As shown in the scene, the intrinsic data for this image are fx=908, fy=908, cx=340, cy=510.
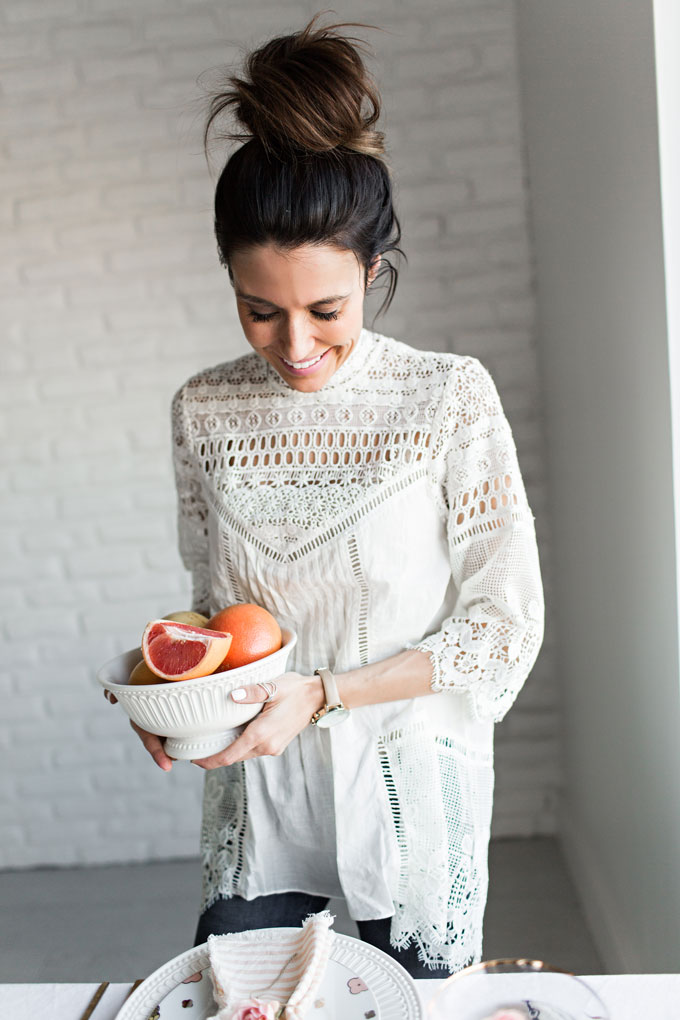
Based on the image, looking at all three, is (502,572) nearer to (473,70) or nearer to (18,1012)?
(18,1012)

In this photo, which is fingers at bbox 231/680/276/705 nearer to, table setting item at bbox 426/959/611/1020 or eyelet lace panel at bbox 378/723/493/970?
eyelet lace panel at bbox 378/723/493/970

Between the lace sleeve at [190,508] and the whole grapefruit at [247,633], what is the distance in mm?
428

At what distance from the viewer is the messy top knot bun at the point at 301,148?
1179 millimetres

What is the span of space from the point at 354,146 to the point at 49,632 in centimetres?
209

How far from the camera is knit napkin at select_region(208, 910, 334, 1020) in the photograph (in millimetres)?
812

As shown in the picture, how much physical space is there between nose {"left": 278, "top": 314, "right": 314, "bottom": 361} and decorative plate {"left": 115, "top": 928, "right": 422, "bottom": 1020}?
2.37 feet

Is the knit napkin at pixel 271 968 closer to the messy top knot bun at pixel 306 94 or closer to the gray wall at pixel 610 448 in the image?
the gray wall at pixel 610 448

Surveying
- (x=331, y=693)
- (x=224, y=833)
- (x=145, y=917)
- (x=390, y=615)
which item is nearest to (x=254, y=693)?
(x=331, y=693)

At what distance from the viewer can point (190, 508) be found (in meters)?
1.54

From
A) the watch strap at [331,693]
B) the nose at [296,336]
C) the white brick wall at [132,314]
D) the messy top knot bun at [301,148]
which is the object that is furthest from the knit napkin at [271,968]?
the white brick wall at [132,314]

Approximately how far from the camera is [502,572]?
48.6 inches

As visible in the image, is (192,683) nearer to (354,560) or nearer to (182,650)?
(182,650)

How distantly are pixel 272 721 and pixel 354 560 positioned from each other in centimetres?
27

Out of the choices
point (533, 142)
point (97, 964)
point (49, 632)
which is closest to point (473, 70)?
point (533, 142)
